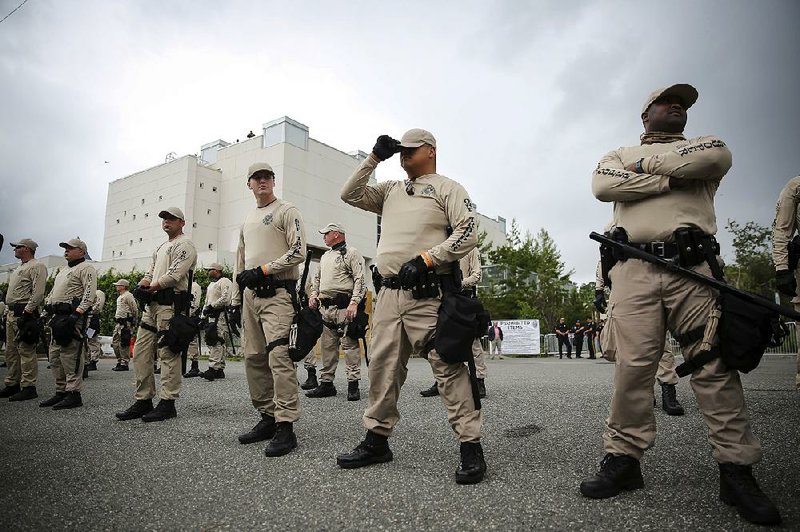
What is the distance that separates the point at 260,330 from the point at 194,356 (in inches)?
284

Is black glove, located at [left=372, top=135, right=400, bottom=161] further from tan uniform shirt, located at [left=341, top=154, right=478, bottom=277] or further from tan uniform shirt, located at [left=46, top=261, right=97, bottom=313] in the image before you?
tan uniform shirt, located at [left=46, top=261, right=97, bottom=313]

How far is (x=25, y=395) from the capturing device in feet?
22.0

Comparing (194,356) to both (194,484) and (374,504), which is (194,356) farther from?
(374,504)

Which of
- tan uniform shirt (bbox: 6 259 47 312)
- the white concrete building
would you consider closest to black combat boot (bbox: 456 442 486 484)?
tan uniform shirt (bbox: 6 259 47 312)

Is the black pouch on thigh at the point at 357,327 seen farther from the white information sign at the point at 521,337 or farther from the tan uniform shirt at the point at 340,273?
the white information sign at the point at 521,337

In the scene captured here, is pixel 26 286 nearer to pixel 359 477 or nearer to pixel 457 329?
pixel 359 477

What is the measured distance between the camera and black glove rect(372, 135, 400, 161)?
127 inches

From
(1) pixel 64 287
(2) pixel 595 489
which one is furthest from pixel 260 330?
(1) pixel 64 287

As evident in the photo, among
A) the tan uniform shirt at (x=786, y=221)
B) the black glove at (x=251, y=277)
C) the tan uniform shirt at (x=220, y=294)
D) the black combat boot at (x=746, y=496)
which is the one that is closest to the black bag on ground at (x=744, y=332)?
the black combat boot at (x=746, y=496)

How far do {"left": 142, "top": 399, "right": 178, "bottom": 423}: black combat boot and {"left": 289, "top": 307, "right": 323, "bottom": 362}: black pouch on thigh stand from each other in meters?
2.02

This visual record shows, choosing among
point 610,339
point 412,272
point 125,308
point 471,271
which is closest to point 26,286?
point 125,308

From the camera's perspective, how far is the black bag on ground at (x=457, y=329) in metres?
2.88

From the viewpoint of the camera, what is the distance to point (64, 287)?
6559mm

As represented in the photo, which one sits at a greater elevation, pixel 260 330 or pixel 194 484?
pixel 260 330
